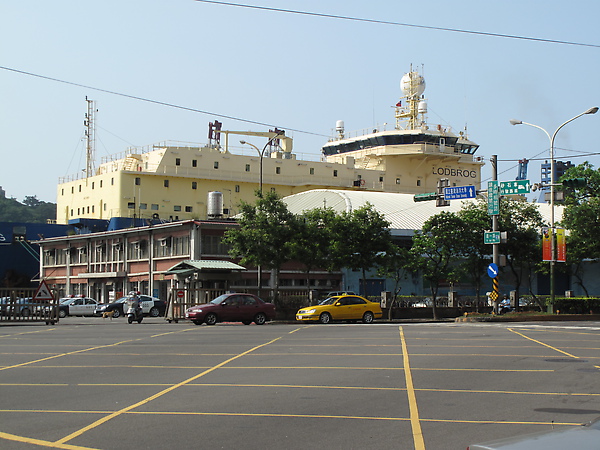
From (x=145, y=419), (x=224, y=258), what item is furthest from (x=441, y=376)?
(x=224, y=258)

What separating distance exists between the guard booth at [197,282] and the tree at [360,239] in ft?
20.1

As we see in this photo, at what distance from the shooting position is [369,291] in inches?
2142

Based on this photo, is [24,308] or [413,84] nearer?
[24,308]

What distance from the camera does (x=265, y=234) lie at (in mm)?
41594

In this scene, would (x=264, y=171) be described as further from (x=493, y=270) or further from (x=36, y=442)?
(x=36, y=442)

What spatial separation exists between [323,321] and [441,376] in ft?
72.7

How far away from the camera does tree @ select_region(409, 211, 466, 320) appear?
44.3 metres

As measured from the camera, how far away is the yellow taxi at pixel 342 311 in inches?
1415

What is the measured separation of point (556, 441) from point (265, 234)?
1456 inches

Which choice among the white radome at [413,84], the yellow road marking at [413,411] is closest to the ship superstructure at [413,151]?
the white radome at [413,84]

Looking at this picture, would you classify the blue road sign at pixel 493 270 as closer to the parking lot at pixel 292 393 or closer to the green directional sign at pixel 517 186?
the green directional sign at pixel 517 186

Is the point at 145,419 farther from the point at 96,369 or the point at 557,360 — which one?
the point at 557,360

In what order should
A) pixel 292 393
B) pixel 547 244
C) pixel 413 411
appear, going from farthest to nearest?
pixel 547 244 → pixel 292 393 → pixel 413 411

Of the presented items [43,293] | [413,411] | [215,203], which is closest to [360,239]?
[215,203]
